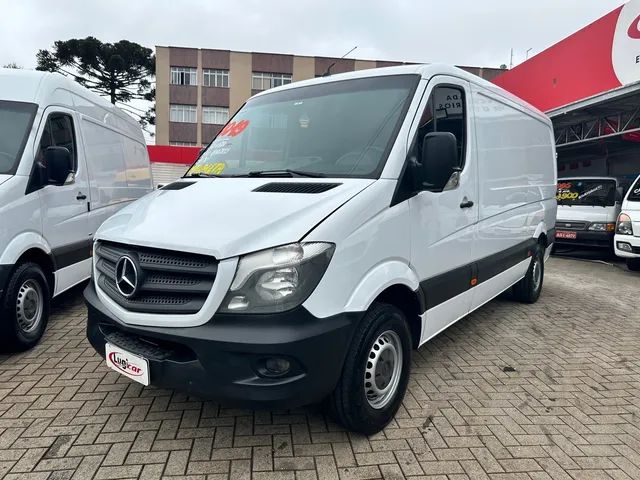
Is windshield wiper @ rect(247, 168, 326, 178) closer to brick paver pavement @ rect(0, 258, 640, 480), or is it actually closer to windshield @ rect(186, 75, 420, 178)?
windshield @ rect(186, 75, 420, 178)

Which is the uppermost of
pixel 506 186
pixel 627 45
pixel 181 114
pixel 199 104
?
pixel 199 104

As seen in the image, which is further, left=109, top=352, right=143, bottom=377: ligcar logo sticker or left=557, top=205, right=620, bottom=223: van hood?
left=557, top=205, right=620, bottom=223: van hood

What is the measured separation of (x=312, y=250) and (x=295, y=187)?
0.61 metres

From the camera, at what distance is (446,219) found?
3.39m

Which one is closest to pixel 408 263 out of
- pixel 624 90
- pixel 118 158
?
pixel 118 158

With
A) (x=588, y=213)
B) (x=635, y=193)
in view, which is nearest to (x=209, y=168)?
(x=635, y=193)

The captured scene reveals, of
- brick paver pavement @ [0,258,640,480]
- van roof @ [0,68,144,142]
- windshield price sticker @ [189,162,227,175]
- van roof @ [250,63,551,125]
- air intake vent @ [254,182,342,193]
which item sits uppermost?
van roof @ [0,68,144,142]

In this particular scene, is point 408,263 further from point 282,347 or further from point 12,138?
point 12,138

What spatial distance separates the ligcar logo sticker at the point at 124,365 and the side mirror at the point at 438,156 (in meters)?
2.03

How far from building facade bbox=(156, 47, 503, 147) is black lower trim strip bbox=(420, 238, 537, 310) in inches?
1484

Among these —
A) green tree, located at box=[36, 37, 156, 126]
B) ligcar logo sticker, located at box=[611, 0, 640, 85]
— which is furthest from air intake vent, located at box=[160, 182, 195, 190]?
green tree, located at box=[36, 37, 156, 126]

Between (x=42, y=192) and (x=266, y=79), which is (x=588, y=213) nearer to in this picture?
(x=42, y=192)

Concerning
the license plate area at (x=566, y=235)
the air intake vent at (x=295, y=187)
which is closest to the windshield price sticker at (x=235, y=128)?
the air intake vent at (x=295, y=187)

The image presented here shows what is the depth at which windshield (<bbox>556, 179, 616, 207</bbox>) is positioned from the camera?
1015 cm
